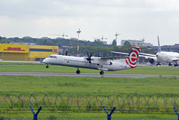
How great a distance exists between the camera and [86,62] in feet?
138

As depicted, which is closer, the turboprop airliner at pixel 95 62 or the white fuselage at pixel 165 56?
the turboprop airliner at pixel 95 62

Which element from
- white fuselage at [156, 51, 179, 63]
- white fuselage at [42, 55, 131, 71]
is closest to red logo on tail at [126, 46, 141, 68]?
white fuselage at [42, 55, 131, 71]

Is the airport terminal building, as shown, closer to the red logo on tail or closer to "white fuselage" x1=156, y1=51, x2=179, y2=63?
"white fuselage" x1=156, y1=51, x2=179, y2=63

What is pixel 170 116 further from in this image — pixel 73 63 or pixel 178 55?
pixel 178 55

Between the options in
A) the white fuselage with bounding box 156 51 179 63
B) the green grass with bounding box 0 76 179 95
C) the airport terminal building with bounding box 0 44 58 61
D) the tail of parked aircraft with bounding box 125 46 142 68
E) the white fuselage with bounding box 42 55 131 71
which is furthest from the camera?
the airport terminal building with bounding box 0 44 58 61

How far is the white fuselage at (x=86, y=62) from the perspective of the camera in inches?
1598

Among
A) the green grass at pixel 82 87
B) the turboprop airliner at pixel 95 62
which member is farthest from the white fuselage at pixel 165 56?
the green grass at pixel 82 87

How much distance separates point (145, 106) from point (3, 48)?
10689 centimetres

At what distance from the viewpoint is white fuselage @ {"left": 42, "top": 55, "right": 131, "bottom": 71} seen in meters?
40.6

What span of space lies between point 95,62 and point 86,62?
192cm

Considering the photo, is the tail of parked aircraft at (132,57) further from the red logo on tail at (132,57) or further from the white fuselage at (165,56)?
the white fuselage at (165,56)

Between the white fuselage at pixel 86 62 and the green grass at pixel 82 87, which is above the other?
the white fuselage at pixel 86 62

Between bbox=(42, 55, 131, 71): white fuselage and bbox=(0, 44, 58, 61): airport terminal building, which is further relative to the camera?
bbox=(0, 44, 58, 61): airport terminal building

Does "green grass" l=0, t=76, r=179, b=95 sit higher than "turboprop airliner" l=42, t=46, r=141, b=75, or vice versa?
"turboprop airliner" l=42, t=46, r=141, b=75
